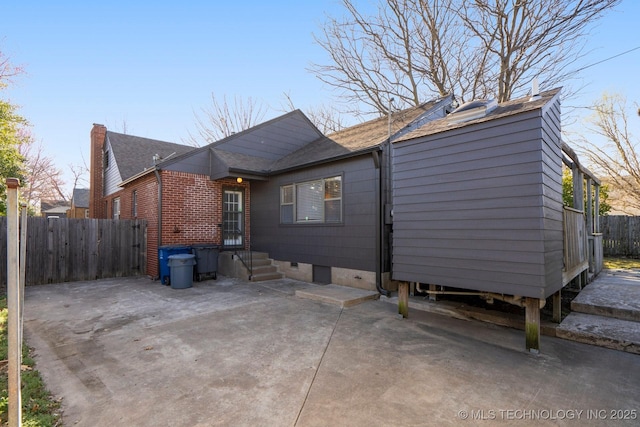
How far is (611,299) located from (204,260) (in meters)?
9.06

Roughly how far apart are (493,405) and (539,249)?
Result: 6.53ft

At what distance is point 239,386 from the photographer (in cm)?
300

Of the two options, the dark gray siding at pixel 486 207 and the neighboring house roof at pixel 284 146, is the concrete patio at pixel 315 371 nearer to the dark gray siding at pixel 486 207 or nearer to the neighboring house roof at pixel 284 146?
the dark gray siding at pixel 486 207

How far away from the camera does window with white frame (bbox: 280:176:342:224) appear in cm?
795

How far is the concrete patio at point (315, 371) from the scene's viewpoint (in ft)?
8.39

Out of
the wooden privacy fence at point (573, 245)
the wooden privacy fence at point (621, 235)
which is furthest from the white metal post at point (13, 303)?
the wooden privacy fence at point (621, 235)

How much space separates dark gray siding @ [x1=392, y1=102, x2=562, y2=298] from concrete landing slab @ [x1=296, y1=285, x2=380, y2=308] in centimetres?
143

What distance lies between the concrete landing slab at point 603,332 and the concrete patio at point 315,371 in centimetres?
19

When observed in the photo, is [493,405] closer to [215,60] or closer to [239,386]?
[239,386]

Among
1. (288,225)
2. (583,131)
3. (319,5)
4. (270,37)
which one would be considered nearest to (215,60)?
(270,37)

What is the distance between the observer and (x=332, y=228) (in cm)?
791

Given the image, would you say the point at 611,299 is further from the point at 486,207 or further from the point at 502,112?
the point at 502,112

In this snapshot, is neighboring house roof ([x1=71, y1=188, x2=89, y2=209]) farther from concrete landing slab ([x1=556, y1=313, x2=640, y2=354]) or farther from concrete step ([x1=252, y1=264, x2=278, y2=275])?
concrete landing slab ([x1=556, y1=313, x2=640, y2=354])

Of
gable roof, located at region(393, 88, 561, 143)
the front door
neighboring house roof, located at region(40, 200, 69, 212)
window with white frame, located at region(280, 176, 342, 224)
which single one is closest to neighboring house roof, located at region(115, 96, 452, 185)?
window with white frame, located at region(280, 176, 342, 224)
